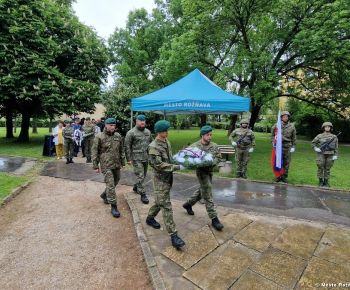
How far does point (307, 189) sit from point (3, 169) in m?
10.1

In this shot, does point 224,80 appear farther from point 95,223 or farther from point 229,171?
point 95,223

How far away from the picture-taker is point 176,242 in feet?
14.6

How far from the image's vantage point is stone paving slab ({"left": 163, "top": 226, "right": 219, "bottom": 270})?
420 cm

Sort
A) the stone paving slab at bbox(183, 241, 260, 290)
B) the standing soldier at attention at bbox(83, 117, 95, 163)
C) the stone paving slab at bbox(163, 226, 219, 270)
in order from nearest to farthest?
the stone paving slab at bbox(183, 241, 260, 290), the stone paving slab at bbox(163, 226, 219, 270), the standing soldier at attention at bbox(83, 117, 95, 163)

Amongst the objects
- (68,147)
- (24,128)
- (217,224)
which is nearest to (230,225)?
(217,224)

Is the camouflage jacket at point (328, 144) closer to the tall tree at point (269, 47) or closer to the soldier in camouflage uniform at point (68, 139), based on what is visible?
→ the tall tree at point (269, 47)

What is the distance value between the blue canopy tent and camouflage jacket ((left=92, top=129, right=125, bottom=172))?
14.0 ft

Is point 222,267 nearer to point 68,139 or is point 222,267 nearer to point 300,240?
point 300,240

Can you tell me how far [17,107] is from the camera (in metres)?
18.4

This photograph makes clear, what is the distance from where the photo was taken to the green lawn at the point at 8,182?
748 cm

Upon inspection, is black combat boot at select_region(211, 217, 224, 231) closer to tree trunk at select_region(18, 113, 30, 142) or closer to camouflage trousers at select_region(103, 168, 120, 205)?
camouflage trousers at select_region(103, 168, 120, 205)

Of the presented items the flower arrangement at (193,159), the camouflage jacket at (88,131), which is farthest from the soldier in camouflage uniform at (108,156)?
the camouflage jacket at (88,131)

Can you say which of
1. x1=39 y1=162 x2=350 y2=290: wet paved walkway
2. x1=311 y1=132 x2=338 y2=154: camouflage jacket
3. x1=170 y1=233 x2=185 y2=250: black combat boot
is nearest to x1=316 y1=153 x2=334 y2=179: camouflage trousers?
x1=311 y1=132 x2=338 y2=154: camouflage jacket

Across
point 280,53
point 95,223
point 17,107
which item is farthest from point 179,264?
point 17,107
